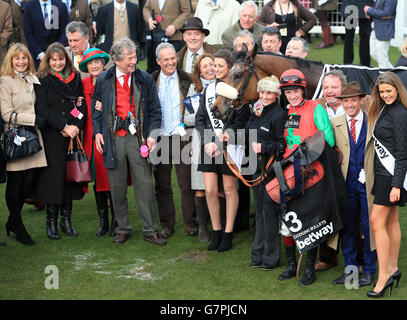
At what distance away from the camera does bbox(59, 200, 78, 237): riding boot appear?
704 cm

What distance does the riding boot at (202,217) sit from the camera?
22.2 feet

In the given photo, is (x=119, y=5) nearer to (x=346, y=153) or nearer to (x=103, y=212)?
(x=103, y=212)

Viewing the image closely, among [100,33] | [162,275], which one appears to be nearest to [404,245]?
[162,275]

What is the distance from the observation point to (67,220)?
708cm

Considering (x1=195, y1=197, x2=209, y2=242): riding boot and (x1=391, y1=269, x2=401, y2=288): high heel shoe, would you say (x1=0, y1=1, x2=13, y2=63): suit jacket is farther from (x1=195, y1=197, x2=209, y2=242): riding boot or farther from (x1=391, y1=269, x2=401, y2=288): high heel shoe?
(x1=391, y1=269, x2=401, y2=288): high heel shoe

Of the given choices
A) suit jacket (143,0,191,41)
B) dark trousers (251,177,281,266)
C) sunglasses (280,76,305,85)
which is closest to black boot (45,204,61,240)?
dark trousers (251,177,281,266)

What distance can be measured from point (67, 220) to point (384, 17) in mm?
6360

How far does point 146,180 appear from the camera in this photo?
6.63 meters

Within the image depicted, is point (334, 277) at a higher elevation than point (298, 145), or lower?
lower

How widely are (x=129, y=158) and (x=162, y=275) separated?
123 cm

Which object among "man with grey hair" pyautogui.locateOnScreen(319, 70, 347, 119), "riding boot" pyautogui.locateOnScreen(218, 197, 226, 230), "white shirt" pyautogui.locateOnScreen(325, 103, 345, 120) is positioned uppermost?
"man with grey hair" pyautogui.locateOnScreen(319, 70, 347, 119)

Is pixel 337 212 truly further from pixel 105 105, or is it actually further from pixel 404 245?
pixel 105 105

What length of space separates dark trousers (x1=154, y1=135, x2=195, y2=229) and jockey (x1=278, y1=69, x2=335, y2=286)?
1.50 m

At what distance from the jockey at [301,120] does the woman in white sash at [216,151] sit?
2.06ft
